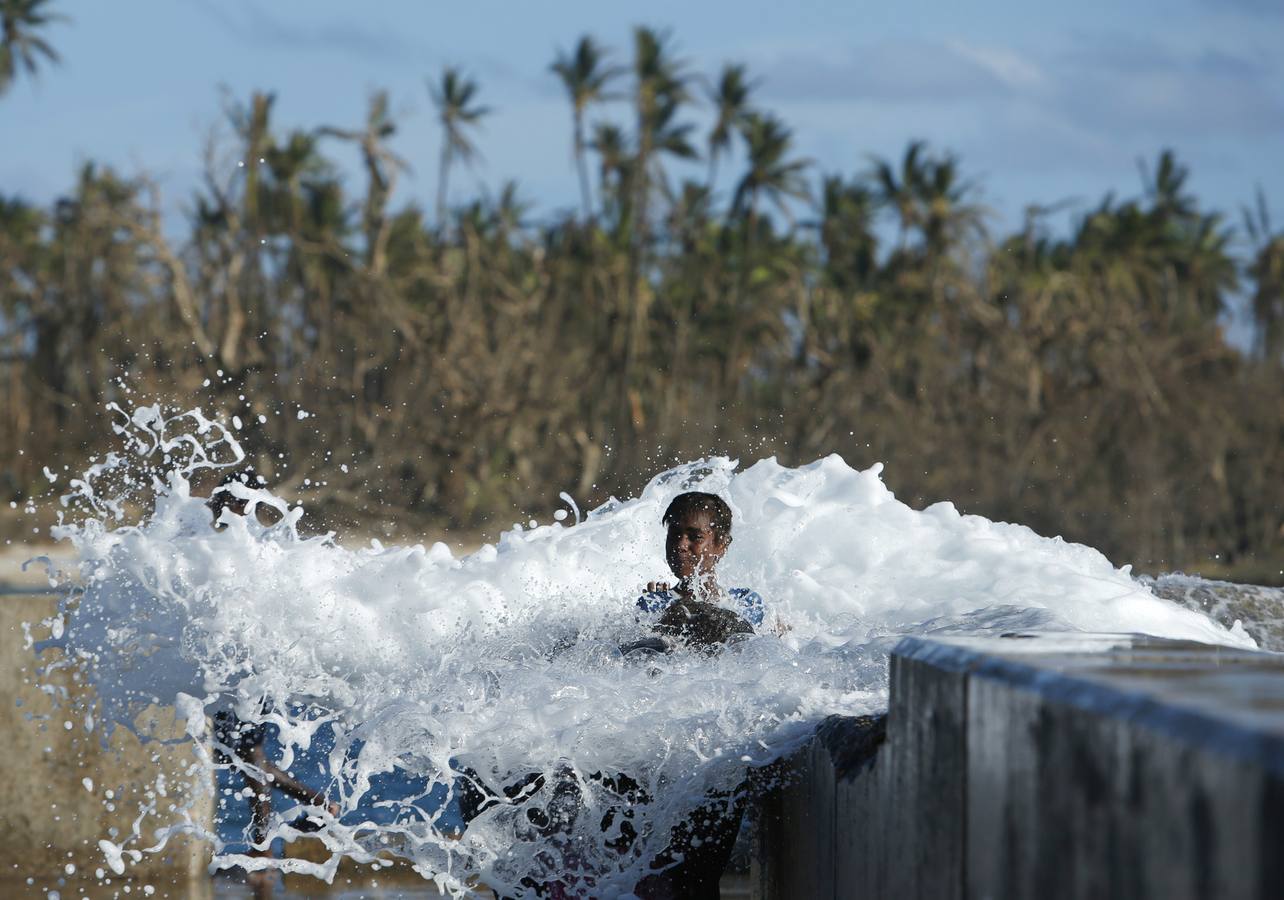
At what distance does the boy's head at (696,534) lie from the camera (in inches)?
231

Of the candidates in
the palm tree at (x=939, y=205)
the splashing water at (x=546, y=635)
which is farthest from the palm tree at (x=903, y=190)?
the splashing water at (x=546, y=635)

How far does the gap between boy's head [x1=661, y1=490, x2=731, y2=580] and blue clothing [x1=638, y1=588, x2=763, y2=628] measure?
16 cm

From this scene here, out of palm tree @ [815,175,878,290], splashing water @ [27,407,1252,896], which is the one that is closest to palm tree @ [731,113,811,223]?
palm tree @ [815,175,878,290]

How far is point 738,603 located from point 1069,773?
3691 mm

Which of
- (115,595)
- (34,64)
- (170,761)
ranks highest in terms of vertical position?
(34,64)

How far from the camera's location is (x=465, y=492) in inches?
1297

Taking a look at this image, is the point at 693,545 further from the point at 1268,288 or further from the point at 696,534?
the point at 1268,288

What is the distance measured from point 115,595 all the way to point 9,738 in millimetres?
1851

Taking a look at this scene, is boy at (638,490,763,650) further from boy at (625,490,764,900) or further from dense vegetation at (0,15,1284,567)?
dense vegetation at (0,15,1284,567)

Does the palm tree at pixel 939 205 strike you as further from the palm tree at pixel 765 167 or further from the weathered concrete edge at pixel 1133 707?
the weathered concrete edge at pixel 1133 707

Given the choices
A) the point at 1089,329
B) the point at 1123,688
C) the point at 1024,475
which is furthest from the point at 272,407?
the point at 1123,688

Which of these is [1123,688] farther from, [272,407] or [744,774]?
[272,407]

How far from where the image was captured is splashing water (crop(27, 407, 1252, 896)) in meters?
4.50

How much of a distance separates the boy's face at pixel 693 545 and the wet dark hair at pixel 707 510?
11 millimetres
